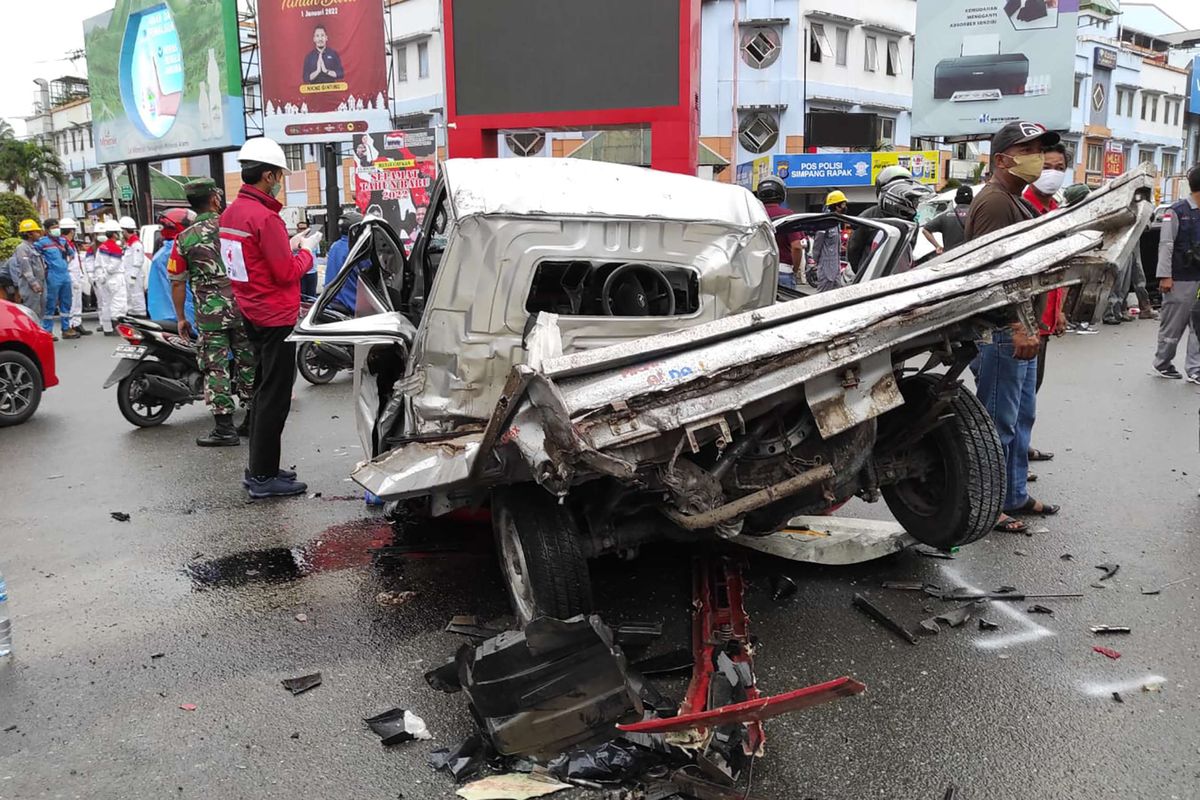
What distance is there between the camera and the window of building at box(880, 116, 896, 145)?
1791 inches

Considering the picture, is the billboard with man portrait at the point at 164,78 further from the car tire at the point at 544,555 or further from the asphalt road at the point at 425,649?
the car tire at the point at 544,555

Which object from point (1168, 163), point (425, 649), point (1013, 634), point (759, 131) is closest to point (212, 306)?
point (425, 649)

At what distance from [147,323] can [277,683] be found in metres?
5.79

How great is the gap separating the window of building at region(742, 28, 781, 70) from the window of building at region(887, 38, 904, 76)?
7967 millimetres

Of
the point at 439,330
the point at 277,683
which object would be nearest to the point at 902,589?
the point at 439,330

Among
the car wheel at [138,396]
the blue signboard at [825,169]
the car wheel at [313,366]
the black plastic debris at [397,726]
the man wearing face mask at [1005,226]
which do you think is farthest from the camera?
the blue signboard at [825,169]

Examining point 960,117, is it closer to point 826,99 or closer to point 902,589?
point 826,99

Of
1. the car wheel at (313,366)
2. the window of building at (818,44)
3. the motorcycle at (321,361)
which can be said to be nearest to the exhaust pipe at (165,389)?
the motorcycle at (321,361)

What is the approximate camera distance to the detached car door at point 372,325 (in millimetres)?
4219

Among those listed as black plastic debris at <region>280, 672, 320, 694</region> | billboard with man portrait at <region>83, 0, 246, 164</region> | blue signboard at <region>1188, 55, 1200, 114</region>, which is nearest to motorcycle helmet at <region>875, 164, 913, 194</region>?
black plastic debris at <region>280, 672, 320, 694</region>

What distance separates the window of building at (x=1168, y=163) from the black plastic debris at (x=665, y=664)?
6812 centimetres

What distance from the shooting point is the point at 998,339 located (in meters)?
4.38

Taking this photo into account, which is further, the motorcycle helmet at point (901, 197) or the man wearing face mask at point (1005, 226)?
the motorcycle helmet at point (901, 197)

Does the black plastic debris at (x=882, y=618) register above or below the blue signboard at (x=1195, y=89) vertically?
below
